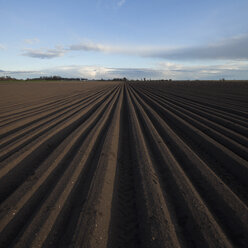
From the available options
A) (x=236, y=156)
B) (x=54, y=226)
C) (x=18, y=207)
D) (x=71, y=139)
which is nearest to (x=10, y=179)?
(x=18, y=207)

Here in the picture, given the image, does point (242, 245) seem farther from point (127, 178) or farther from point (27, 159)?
point (27, 159)

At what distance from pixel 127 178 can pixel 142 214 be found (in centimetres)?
101

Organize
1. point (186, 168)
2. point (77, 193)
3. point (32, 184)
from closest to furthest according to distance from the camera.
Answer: point (77, 193) → point (32, 184) → point (186, 168)

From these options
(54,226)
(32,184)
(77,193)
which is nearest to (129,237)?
(54,226)

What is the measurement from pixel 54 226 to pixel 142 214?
3.64ft

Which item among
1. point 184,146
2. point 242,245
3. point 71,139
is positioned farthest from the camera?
point 71,139

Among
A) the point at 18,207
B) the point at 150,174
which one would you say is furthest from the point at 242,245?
the point at 18,207

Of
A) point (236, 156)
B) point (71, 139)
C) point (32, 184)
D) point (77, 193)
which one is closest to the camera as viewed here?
point (77, 193)

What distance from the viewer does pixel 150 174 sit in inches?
130

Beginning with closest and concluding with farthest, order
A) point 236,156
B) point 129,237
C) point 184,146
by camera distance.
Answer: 1. point 129,237
2. point 236,156
3. point 184,146

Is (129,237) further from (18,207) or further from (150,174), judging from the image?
(18,207)

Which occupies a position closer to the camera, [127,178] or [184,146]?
[127,178]

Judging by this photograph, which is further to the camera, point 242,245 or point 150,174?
point 150,174

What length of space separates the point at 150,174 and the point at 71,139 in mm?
2759
